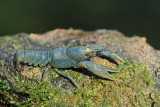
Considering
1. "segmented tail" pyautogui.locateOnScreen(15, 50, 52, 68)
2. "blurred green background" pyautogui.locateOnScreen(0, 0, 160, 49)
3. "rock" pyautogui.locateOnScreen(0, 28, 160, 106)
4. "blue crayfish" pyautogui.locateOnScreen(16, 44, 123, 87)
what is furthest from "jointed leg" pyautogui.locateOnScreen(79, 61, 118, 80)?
"blurred green background" pyautogui.locateOnScreen(0, 0, 160, 49)

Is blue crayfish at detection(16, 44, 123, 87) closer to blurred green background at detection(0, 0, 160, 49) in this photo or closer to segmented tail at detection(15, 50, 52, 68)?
segmented tail at detection(15, 50, 52, 68)

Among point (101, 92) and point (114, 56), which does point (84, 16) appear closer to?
point (114, 56)

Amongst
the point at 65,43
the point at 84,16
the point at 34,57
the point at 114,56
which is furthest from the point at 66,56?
the point at 84,16

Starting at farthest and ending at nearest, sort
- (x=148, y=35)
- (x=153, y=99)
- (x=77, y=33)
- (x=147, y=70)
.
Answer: (x=148, y=35), (x=77, y=33), (x=147, y=70), (x=153, y=99)

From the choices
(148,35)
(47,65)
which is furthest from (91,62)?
(148,35)

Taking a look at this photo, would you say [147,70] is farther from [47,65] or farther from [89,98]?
[47,65]
